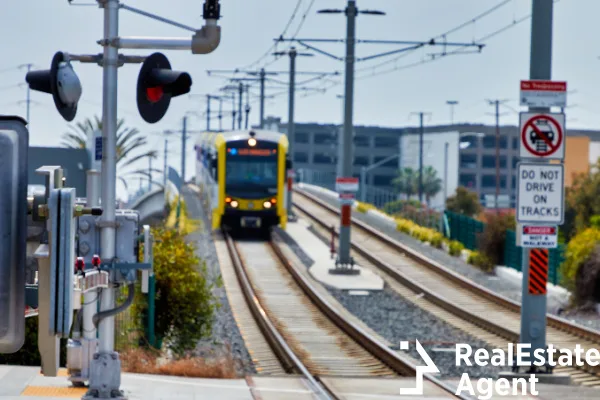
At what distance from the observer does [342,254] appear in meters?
31.8

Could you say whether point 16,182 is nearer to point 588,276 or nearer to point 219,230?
point 588,276

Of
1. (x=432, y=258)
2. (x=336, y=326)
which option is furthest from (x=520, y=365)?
(x=432, y=258)

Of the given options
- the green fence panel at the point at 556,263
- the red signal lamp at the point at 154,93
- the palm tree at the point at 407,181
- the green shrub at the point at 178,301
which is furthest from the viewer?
the palm tree at the point at 407,181

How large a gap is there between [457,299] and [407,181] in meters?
95.0

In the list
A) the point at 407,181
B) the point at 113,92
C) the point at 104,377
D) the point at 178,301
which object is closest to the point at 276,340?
the point at 178,301

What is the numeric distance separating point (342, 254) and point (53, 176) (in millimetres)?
27723

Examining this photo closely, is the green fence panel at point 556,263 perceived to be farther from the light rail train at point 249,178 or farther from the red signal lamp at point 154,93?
the red signal lamp at point 154,93

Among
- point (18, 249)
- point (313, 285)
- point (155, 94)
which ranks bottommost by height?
point (313, 285)

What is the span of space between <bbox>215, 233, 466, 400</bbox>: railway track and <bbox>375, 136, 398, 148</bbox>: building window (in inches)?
4254

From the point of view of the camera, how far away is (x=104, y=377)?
11.6 metres

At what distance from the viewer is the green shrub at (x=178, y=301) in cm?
1823

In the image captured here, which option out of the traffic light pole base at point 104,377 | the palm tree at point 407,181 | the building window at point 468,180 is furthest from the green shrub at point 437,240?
the building window at point 468,180

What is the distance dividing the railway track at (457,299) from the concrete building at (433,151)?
78.2 meters

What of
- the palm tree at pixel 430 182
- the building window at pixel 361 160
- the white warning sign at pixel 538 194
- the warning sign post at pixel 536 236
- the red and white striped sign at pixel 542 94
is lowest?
the palm tree at pixel 430 182
